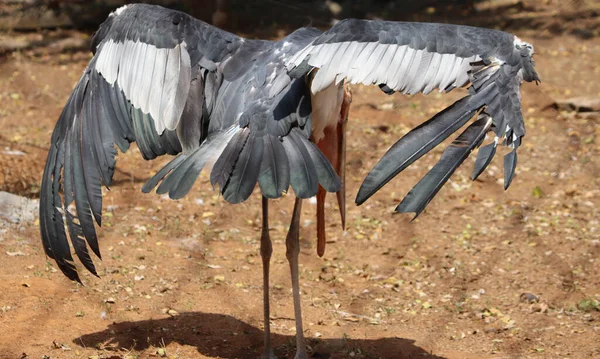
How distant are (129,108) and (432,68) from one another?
1484 mm

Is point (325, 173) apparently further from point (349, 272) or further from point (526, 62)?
point (349, 272)

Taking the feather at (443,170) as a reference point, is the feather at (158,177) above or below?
below

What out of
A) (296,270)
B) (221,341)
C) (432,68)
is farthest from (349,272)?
(432,68)

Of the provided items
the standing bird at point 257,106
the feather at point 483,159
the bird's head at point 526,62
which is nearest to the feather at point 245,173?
the standing bird at point 257,106

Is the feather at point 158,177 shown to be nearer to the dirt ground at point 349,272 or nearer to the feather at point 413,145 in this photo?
the feather at point 413,145

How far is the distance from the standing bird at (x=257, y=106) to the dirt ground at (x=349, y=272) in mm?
559

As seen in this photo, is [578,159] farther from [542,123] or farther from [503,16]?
[503,16]

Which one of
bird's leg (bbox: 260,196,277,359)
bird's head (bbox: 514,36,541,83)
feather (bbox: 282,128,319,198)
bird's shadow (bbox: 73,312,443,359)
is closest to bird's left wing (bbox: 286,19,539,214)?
bird's head (bbox: 514,36,541,83)

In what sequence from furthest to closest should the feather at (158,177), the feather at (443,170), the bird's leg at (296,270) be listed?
the bird's leg at (296,270)
the feather at (158,177)
the feather at (443,170)

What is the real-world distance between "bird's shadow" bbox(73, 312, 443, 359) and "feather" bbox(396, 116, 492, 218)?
5.59ft

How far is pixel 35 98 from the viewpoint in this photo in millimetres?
8828

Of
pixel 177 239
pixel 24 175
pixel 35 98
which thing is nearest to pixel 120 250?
pixel 177 239

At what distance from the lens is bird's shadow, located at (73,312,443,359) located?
13.7 feet

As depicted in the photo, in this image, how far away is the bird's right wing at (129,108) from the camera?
3.69 meters
